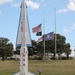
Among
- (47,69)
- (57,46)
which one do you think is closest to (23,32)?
(47,69)

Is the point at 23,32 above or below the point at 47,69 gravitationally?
above

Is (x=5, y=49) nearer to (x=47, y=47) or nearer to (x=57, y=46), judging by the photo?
(x=47, y=47)

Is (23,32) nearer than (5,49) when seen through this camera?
Yes

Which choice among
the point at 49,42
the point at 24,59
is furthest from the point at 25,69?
the point at 49,42

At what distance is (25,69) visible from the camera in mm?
19859

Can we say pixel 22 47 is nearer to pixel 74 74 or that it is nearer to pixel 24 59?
pixel 24 59

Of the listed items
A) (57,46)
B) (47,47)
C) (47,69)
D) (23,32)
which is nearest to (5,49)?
(47,47)

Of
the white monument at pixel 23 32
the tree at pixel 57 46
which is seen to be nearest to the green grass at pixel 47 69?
the white monument at pixel 23 32

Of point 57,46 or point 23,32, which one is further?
point 57,46

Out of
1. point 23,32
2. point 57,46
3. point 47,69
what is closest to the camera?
point 23,32

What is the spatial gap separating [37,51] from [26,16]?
96.2 metres

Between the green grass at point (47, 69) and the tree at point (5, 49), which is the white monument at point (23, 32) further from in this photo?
the tree at point (5, 49)

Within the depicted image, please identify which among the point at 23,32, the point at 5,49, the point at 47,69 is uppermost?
the point at 5,49

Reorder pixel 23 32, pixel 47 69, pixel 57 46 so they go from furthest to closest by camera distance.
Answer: pixel 57 46, pixel 47 69, pixel 23 32
